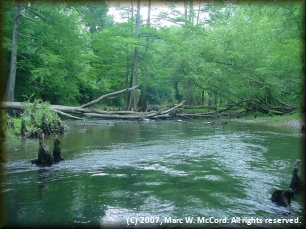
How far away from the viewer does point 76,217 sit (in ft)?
14.0

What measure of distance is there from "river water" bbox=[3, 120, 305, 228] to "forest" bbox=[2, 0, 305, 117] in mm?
8554

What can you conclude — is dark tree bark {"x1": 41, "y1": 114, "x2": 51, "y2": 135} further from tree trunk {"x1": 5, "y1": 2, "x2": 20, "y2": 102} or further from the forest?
tree trunk {"x1": 5, "y1": 2, "x2": 20, "y2": 102}

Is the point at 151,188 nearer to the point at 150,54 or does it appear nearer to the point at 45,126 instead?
the point at 45,126

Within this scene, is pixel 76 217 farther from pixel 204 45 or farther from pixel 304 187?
pixel 204 45

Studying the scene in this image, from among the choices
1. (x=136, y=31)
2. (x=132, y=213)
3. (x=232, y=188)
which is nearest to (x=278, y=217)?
(x=232, y=188)

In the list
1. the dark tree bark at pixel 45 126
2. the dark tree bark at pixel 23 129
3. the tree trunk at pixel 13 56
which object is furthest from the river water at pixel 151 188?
the tree trunk at pixel 13 56

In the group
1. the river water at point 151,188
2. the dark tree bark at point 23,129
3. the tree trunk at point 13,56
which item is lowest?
the river water at point 151,188

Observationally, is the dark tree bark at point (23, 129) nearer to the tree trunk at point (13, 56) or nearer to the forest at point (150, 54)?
the forest at point (150, 54)

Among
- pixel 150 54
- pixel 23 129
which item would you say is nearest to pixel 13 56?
pixel 23 129

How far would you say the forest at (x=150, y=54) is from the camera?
16.6 metres

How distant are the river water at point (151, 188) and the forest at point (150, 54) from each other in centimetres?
855

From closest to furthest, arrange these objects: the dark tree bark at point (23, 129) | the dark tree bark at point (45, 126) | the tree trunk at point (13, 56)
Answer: the dark tree bark at point (23, 129) < the dark tree bark at point (45, 126) < the tree trunk at point (13, 56)

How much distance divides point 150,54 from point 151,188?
23.3 m

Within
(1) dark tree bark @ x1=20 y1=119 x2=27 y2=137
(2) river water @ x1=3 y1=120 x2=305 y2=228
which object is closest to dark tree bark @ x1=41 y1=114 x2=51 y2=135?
(1) dark tree bark @ x1=20 y1=119 x2=27 y2=137
